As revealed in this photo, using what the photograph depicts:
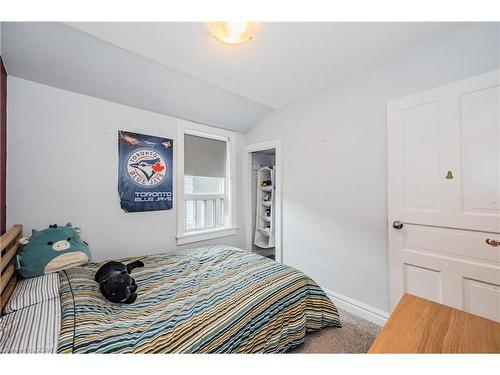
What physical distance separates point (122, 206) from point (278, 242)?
1877 millimetres

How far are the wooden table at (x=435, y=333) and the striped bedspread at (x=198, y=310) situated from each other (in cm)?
79

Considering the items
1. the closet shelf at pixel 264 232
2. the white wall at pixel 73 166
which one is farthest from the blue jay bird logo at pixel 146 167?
the closet shelf at pixel 264 232

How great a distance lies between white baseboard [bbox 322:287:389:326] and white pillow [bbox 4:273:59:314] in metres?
2.30

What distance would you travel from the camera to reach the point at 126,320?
105cm

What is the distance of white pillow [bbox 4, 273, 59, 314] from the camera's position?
103 centimetres

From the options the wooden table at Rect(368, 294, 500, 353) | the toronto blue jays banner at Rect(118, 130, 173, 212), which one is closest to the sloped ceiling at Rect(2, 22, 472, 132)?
the toronto blue jays banner at Rect(118, 130, 173, 212)

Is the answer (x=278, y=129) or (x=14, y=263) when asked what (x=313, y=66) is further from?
(x=14, y=263)

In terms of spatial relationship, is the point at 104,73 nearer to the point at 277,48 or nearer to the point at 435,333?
the point at 277,48

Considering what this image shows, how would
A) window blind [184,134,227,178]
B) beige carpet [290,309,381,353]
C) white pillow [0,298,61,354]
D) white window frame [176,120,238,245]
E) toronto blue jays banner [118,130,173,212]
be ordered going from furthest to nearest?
window blind [184,134,227,178]
white window frame [176,120,238,245]
toronto blue jays banner [118,130,173,212]
beige carpet [290,309,381,353]
white pillow [0,298,61,354]

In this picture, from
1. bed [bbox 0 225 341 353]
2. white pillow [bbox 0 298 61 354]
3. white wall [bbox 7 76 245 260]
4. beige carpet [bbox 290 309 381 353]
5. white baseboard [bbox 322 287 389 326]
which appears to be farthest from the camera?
white baseboard [bbox 322 287 389 326]

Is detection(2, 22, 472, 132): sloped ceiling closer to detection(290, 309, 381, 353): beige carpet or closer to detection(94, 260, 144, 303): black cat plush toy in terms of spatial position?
detection(94, 260, 144, 303): black cat plush toy

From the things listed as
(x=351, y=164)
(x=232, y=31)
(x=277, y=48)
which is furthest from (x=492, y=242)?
(x=232, y=31)

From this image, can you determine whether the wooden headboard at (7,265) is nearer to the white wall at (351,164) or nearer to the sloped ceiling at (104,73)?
the sloped ceiling at (104,73)
